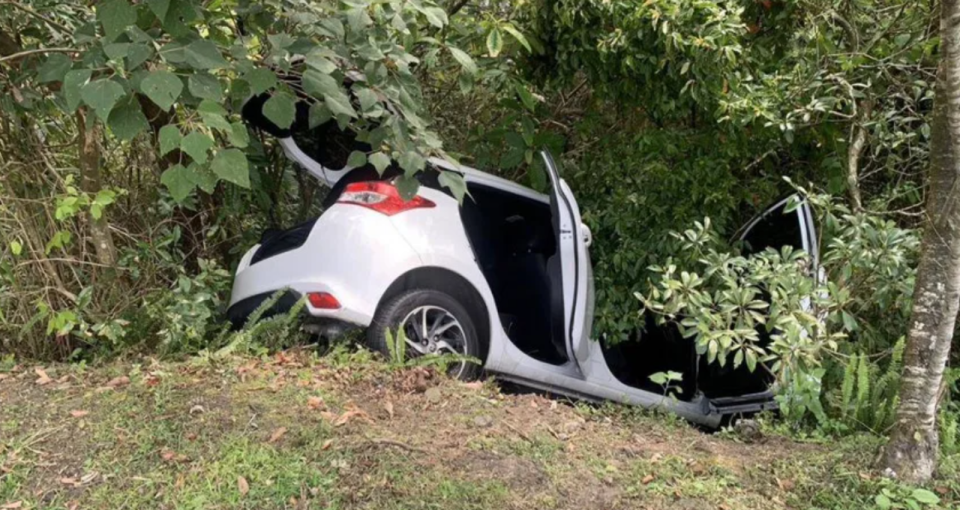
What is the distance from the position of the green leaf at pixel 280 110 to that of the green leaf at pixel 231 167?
26 centimetres

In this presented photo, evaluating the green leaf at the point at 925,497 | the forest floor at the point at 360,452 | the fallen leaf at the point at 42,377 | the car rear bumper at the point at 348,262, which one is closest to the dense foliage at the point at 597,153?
the fallen leaf at the point at 42,377

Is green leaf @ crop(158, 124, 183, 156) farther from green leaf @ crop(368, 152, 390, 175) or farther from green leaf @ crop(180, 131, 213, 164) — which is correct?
green leaf @ crop(368, 152, 390, 175)

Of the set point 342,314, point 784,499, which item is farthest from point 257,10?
point 784,499

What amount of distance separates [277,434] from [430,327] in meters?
1.29

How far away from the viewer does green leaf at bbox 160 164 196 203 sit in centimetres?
216

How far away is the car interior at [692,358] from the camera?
4152 millimetres

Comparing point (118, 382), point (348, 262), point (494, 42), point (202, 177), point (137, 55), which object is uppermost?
point (494, 42)

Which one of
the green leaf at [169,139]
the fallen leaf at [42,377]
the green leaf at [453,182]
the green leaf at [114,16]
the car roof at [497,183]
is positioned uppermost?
the green leaf at [114,16]

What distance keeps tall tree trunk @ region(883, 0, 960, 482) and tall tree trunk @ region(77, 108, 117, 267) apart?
4.21 meters

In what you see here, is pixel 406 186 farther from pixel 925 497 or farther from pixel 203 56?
pixel 925 497

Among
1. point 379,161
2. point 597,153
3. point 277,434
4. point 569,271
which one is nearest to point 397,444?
point 277,434

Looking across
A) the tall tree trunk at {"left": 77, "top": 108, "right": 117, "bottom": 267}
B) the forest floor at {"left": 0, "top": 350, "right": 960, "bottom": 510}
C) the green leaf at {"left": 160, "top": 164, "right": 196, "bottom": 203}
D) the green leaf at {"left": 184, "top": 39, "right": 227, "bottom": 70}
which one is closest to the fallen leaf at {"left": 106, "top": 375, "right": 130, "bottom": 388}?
the forest floor at {"left": 0, "top": 350, "right": 960, "bottom": 510}

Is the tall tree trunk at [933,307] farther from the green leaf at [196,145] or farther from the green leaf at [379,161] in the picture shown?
the green leaf at [196,145]

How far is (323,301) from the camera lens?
12.0 ft
